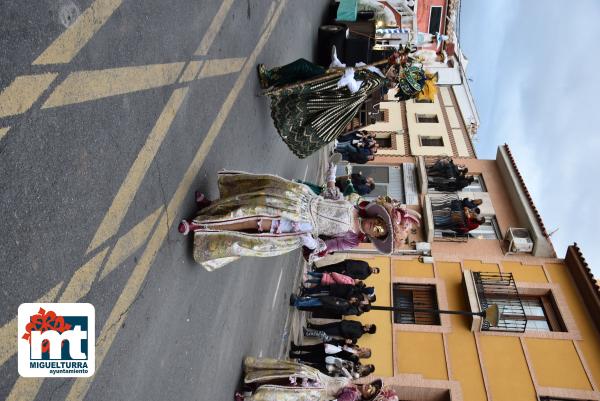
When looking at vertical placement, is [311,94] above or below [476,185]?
below

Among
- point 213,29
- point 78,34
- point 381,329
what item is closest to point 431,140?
point 381,329

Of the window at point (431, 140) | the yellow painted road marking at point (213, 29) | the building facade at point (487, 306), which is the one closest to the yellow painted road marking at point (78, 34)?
the yellow painted road marking at point (213, 29)

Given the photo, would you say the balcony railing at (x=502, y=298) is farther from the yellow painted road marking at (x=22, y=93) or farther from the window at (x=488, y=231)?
the yellow painted road marking at (x=22, y=93)

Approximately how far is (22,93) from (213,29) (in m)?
3.48

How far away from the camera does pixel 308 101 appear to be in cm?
801

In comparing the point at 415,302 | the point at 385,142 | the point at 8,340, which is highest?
the point at 385,142

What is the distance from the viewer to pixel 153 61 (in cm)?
479

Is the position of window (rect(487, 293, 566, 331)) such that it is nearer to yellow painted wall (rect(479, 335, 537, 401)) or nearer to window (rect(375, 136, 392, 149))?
yellow painted wall (rect(479, 335, 537, 401))

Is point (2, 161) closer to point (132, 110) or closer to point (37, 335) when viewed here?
point (37, 335)

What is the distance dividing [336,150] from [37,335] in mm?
14946

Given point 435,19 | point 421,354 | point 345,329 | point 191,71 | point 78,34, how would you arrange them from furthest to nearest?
point 435,19 → point 421,354 → point 345,329 → point 191,71 → point 78,34

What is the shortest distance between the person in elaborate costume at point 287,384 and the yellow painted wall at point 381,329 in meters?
5.54

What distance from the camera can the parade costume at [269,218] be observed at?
565 centimetres

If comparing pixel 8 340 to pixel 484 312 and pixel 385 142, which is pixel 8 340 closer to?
pixel 484 312
